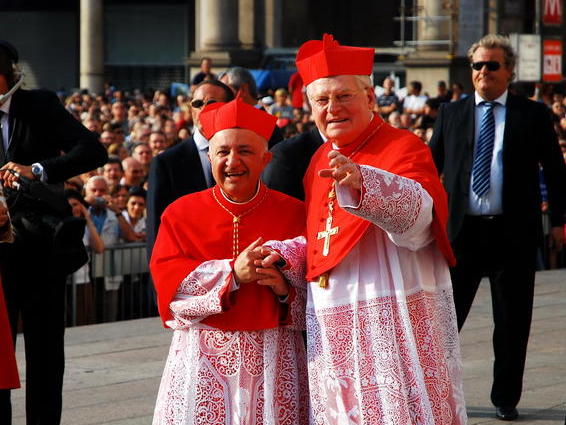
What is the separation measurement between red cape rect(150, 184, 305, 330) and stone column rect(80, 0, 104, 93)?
→ 3679 cm

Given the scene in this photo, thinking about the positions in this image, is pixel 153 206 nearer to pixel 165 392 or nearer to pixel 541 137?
pixel 165 392

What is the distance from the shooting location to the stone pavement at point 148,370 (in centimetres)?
803

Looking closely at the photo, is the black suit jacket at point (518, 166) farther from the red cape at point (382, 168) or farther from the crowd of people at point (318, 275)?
the red cape at point (382, 168)

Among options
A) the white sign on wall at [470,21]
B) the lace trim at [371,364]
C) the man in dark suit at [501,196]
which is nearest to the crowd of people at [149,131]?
the lace trim at [371,364]

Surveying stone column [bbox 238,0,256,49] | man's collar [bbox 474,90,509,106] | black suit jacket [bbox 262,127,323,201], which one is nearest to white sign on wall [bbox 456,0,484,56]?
stone column [bbox 238,0,256,49]

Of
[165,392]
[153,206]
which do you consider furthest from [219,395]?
[153,206]

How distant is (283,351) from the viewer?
533cm

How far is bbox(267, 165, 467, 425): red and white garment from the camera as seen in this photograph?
509 cm

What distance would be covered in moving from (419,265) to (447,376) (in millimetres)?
416

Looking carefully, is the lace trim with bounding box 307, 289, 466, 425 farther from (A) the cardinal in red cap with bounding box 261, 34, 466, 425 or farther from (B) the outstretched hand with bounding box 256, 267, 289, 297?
Result: (B) the outstretched hand with bounding box 256, 267, 289, 297

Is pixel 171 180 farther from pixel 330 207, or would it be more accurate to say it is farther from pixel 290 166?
pixel 330 207

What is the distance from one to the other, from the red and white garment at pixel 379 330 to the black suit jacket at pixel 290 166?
54cm

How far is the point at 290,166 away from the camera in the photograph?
19.1 feet

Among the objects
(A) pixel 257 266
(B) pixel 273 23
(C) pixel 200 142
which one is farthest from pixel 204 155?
(B) pixel 273 23
